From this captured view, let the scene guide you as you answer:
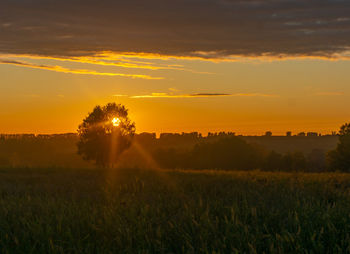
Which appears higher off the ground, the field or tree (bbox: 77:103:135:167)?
tree (bbox: 77:103:135:167)

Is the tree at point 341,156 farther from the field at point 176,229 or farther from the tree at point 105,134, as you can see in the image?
the field at point 176,229

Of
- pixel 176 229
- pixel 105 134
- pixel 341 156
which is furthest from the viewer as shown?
pixel 105 134

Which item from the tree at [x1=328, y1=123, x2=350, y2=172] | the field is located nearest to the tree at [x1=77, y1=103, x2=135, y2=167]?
the tree at [x1=328, y1=123, x2=350, y2=172]

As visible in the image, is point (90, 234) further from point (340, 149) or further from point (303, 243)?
point (340, 149)

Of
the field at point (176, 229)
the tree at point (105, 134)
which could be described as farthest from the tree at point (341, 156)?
the field at point (176, 229)

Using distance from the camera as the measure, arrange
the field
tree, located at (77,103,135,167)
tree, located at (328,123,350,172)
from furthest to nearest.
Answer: tree, located at (77,103,135,167)
tree, located at (328,123,350,172)
the field

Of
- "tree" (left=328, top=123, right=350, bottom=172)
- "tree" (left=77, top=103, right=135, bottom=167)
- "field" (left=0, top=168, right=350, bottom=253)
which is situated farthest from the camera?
"tree" (left=77, top=103, right=135, bottom=167)

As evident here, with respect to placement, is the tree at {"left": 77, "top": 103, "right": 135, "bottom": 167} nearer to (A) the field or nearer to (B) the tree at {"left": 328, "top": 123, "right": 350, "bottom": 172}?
(B) the tree at {"left": 328, "top": 123, "right": 350, "bottom": 172}

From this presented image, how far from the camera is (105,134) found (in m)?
56.5

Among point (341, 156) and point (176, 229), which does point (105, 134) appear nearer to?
point (341, 156)

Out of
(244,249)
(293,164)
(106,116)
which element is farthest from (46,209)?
(293,164)

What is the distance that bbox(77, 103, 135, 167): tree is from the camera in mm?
56406

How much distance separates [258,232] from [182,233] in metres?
1.39

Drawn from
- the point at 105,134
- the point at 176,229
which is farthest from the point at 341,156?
the point at 176,229
